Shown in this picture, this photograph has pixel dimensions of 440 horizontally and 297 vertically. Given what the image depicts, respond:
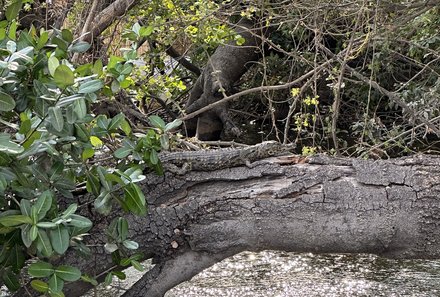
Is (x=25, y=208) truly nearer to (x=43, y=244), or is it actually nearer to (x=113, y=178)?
(x=43, y=244)

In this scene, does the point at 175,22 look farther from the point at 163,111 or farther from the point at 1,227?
the point at 1,227

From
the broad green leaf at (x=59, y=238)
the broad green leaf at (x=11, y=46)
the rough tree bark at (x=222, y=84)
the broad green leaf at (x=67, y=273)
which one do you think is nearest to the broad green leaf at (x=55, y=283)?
the broad green leaf at (x=67, y=273)

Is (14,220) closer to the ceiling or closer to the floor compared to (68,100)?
closer to the floor

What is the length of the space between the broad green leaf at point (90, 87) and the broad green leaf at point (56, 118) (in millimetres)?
102

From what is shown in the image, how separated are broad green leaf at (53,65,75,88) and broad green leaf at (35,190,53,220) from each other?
0.30 meters

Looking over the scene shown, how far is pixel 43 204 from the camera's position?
5.74ft

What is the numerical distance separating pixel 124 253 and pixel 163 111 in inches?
156

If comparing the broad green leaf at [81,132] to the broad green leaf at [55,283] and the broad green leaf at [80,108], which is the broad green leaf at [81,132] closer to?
the broad green leaf at [80,108]

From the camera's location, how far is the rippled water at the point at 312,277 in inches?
141

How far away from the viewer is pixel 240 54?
6422mm

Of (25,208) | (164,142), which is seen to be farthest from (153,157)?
(25,208)

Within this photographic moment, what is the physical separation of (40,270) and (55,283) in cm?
6

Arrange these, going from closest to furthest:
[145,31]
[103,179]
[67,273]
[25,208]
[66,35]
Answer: [25,208]
[67,273]
[103,179]
[66,35]
[145,31]

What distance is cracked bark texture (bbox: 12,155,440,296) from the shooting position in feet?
7.50
